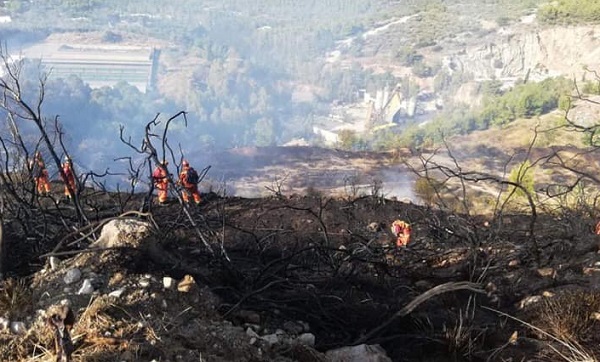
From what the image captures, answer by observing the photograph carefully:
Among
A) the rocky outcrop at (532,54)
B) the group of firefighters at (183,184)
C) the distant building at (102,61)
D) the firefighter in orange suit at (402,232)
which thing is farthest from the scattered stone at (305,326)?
the distant building at (102,61)

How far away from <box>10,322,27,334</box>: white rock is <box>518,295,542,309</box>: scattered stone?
281cm

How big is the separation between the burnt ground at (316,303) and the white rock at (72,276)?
0.14 feet

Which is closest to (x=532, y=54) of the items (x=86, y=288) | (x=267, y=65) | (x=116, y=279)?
(x=267, y=65)

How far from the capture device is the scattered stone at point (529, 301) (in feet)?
11.4

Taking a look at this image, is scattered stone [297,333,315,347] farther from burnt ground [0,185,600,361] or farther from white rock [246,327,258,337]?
white rock [246,327,258,337]

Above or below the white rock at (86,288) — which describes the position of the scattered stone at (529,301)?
below

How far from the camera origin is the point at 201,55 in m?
95.7

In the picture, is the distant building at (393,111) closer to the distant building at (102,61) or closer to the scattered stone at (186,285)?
the distant building at (102,61)

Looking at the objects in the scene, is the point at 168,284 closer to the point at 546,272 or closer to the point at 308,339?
the point at 308,339

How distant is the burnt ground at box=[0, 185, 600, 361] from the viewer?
7.29 feet

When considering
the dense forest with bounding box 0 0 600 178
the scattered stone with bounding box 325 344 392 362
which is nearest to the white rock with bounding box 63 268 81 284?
the scattered stone with bounding box 325 344 392 362

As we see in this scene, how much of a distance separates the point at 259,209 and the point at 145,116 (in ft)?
218

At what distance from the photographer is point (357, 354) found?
2666mm

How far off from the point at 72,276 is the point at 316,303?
132 cm
